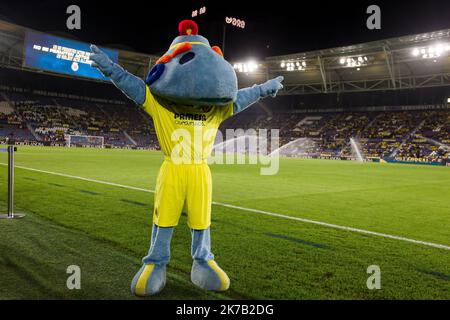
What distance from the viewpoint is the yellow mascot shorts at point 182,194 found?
3.16m

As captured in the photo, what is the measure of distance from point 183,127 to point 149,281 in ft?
4.26

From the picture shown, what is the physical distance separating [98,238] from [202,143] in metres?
2.12

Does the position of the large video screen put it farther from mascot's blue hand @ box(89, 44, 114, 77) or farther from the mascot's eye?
the mascot's eye

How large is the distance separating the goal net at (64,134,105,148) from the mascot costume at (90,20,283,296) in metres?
42.1

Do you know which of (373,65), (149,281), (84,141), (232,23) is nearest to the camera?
(149,281)

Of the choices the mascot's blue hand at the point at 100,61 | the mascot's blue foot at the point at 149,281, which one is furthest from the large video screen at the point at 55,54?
the mascot's blue foot at the point at 149,281

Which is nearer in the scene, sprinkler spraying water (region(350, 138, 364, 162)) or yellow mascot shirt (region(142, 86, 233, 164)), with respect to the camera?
yellow mascot shirt (region(142, 86, 233, 164))

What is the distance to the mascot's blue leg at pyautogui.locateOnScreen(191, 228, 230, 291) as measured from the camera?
311 centimetres

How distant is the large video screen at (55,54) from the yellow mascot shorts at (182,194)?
32908mm

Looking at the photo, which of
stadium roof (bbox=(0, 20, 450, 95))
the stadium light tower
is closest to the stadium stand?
stadium roof (bbox=(0, 20, 450, 95))

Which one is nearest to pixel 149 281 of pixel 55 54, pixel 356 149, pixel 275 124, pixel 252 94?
pixel 252 94

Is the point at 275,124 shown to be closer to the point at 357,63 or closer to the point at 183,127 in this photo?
the point at 357,63

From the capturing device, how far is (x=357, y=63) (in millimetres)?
34281
